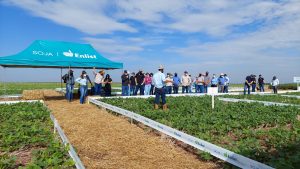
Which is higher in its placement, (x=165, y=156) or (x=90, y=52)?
(x=90, y=52)

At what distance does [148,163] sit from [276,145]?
2990 millimetres

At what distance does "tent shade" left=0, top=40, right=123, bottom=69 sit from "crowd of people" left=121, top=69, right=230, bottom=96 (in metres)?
1.39

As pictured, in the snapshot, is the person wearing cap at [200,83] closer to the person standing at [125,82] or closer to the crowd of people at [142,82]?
the crowd of people at [142,82]

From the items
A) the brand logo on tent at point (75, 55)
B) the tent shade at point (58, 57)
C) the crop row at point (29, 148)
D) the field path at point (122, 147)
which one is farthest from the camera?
the brand logo on tent at point (75, 55)

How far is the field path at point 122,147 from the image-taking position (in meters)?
6.41

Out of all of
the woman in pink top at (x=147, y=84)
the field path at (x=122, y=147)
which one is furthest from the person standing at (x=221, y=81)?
the field path at (x=122, y=147)

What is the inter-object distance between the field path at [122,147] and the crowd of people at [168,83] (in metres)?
9.16

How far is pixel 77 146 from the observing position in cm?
785

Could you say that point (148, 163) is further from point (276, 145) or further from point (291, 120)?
point (291, 120)

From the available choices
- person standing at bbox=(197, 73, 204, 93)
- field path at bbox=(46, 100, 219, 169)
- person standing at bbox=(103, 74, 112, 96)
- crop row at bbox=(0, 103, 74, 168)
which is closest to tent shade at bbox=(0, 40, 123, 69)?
person standing at bbox=(103, 74, 112, 96)

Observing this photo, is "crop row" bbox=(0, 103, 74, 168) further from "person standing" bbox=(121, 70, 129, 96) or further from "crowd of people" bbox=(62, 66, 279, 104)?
"person standing" bbox=(121, 70, 129, 96)

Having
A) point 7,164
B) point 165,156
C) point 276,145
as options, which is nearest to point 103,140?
point 165,156

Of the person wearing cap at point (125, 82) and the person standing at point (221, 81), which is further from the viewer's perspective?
the person standing at point (221, 81)

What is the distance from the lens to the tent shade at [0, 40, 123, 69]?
705 inches
